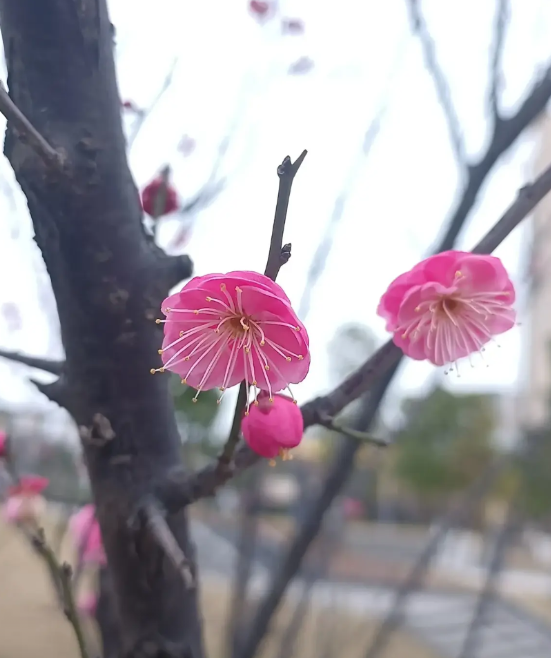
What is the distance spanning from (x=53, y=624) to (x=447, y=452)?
5680 millimetres

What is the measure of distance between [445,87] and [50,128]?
641mm

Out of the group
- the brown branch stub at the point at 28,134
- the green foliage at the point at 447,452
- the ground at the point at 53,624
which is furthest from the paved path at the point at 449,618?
the green foliage at the point at 447,452

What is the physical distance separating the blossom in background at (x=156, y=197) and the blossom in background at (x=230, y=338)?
225 millimetres

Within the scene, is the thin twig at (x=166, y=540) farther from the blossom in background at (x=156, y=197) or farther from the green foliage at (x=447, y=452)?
the green foliage at (x=447, y=452)

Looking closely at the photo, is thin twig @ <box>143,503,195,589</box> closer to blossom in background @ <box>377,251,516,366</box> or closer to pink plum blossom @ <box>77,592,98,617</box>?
blossom in background @ <box>377,251,516,366</box>

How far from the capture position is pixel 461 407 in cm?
791

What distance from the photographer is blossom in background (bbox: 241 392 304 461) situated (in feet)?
1.23

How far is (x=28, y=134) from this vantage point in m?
0.35

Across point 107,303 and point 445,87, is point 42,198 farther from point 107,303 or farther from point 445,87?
point 445,87

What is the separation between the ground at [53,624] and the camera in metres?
2.10

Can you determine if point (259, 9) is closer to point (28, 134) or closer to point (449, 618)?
point (28, 134)

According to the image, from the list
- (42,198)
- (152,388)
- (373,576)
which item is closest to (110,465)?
(152,388)

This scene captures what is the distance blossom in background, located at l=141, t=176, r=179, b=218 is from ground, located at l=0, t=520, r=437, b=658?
1207mm

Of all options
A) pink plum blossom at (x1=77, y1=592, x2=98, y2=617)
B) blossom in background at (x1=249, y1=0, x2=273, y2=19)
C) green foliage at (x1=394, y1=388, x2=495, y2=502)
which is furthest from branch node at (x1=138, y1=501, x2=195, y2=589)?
green foliage at (x1=394, y1=388, x2=495, y2=502)
